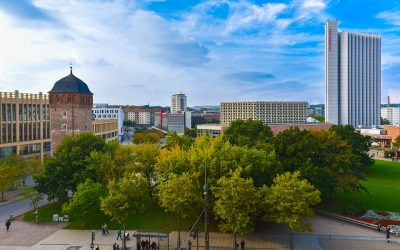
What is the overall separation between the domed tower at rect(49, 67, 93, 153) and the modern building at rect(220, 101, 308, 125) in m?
124

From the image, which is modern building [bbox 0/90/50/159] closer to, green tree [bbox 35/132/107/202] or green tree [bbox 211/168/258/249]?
green tree [bbox 35/132/107/202]

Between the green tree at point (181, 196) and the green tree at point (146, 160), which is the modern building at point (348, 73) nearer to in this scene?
the green tree at point (146, 160)

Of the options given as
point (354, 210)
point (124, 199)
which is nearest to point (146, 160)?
point (124, 199)

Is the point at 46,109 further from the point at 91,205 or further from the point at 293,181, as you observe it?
the point at 293,181

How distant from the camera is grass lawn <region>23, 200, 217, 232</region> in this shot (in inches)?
1524

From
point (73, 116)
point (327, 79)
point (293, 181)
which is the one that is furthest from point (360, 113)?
point (293, 181)

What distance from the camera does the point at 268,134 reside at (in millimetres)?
59188

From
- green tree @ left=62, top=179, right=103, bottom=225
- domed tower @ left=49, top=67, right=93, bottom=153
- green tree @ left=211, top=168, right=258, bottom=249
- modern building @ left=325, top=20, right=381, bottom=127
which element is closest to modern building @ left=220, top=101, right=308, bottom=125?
modern building @ left=325, top=20, right=381, bottom=127

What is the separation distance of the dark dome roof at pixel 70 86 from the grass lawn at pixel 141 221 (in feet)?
74.3

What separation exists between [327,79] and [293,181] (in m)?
166

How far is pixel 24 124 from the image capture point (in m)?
82.8

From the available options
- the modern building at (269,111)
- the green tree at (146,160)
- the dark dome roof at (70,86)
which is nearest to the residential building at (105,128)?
the dark dome roof at (70,86)

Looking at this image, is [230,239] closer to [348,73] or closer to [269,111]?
[269,111]

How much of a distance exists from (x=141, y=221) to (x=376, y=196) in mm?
30887
